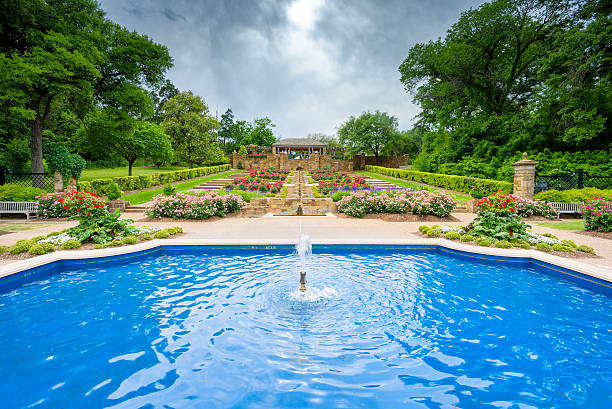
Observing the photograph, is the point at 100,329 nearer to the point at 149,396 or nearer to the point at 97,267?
the point at 149,396

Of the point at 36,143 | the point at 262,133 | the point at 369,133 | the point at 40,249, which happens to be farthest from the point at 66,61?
the point at 262,133

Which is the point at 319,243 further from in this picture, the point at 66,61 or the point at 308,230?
the point at 66,61

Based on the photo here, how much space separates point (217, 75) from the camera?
80.3 ft

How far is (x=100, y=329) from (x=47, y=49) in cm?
1699

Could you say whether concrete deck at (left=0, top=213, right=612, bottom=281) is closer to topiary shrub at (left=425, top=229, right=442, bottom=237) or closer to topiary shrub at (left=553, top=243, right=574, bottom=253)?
topiary shrub at (left=425, top=229, right=442, bottom=237)

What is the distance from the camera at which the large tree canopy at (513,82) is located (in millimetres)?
16125

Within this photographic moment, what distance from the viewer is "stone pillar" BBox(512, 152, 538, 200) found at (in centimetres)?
1221

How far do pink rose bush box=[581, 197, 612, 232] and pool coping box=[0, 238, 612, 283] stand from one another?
4.41 m

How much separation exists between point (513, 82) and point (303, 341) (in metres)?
29.0

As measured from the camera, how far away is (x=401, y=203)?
11.6m

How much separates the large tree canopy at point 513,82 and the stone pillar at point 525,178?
688 cm

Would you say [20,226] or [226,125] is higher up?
[226,125]

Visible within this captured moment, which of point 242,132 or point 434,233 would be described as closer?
point 434,233

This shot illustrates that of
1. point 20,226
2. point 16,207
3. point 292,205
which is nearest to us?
point 20,226
